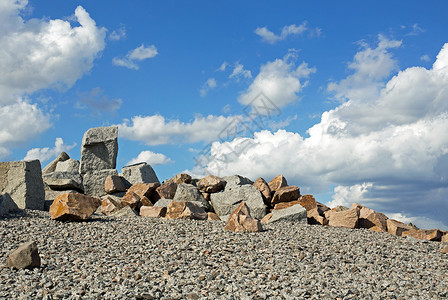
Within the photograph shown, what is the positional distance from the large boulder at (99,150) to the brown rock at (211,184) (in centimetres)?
521

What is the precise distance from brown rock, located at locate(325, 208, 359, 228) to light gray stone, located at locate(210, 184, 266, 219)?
236 centimetres

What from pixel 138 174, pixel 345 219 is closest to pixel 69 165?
pixel 138 174

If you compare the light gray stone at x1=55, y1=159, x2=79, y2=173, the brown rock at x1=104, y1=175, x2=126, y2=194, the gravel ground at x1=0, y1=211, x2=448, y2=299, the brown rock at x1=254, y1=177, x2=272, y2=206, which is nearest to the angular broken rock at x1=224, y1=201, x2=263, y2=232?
the gravel ground at x1=0, y1=211, x2=448, y2=299

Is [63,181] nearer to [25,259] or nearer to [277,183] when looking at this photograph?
[277,183]

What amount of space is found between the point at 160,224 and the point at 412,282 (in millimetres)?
6359

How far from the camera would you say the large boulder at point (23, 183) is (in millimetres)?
14102

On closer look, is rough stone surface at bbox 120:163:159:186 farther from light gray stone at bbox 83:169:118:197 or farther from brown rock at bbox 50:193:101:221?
brown rock at bbox 50:193:101:221

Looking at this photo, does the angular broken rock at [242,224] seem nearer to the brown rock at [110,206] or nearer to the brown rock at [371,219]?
the brown rock at [371,219]

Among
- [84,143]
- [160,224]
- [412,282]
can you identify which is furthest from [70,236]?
[84,143]

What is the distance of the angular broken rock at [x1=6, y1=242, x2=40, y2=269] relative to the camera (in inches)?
298

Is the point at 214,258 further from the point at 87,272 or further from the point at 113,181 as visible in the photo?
the point at 113,181

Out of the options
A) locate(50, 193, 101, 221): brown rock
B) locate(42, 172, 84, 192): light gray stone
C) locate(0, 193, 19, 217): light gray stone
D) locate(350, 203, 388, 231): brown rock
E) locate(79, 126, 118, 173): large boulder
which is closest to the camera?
locate(50, 193, 101, 221): brown rock

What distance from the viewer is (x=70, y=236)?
9781 millimetres

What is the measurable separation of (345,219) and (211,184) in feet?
16.3
